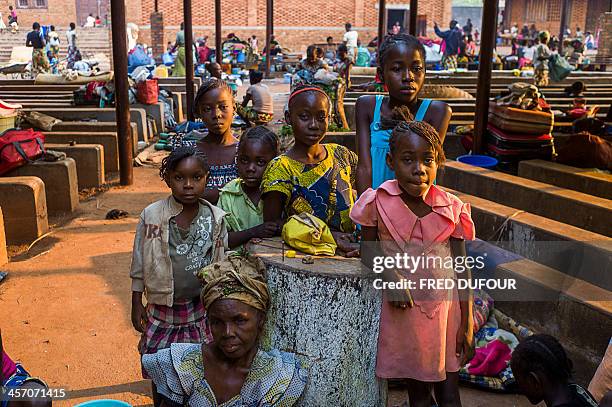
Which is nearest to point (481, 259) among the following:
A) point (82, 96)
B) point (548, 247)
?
point (548, 247)

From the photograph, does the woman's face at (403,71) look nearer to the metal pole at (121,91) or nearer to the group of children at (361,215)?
the group of children at (361,215)

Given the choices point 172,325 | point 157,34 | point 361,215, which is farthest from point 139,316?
point 157,34

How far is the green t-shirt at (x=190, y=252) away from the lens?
10.1ft

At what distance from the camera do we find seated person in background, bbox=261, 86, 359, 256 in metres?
3.09

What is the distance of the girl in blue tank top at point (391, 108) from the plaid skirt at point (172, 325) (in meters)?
1.04

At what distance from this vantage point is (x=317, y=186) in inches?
124

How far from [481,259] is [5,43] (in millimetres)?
33275

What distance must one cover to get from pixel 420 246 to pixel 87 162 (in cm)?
650

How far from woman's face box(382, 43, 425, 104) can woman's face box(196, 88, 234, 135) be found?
4.22 feet

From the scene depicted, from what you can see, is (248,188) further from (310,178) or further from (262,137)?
(310,178)

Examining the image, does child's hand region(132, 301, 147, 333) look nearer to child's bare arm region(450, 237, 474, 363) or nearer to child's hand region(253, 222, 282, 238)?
child's hand region(253, 222, 282, 238)

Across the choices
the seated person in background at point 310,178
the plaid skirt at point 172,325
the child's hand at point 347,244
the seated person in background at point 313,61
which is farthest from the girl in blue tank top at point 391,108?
the seated person in background at point 313,61

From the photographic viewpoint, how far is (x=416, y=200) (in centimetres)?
273

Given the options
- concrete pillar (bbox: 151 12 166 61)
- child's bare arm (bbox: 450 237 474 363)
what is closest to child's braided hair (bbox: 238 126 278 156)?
child's bare arm (bbox: 450 237 474 363)
